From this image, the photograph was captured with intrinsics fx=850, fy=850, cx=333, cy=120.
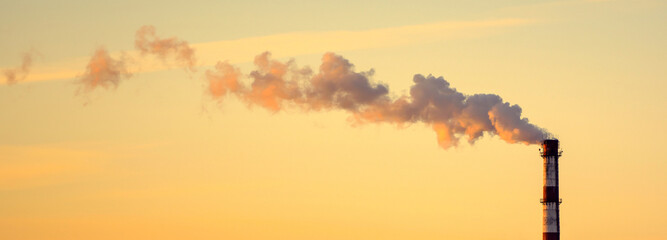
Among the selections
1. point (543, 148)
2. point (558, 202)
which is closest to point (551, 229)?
point (558, 202)

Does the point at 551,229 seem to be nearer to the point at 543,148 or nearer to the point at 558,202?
the point at 558,202

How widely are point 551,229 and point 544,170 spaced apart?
12.0ft

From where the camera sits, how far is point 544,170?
52.4m

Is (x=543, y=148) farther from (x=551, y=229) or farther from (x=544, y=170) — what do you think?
(x=551, y=229)

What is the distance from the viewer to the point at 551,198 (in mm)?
52188

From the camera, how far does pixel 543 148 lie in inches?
2084

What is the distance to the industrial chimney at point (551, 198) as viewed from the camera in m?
52.1

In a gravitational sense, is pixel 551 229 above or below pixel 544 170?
below

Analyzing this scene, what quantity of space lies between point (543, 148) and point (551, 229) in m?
5.01

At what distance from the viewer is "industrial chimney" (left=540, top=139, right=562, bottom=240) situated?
5212 cm

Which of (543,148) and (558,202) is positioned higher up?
(543,148)

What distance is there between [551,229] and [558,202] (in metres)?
1.71

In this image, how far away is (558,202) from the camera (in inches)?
2061

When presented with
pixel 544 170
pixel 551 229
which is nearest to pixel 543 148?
pixel 544 170
